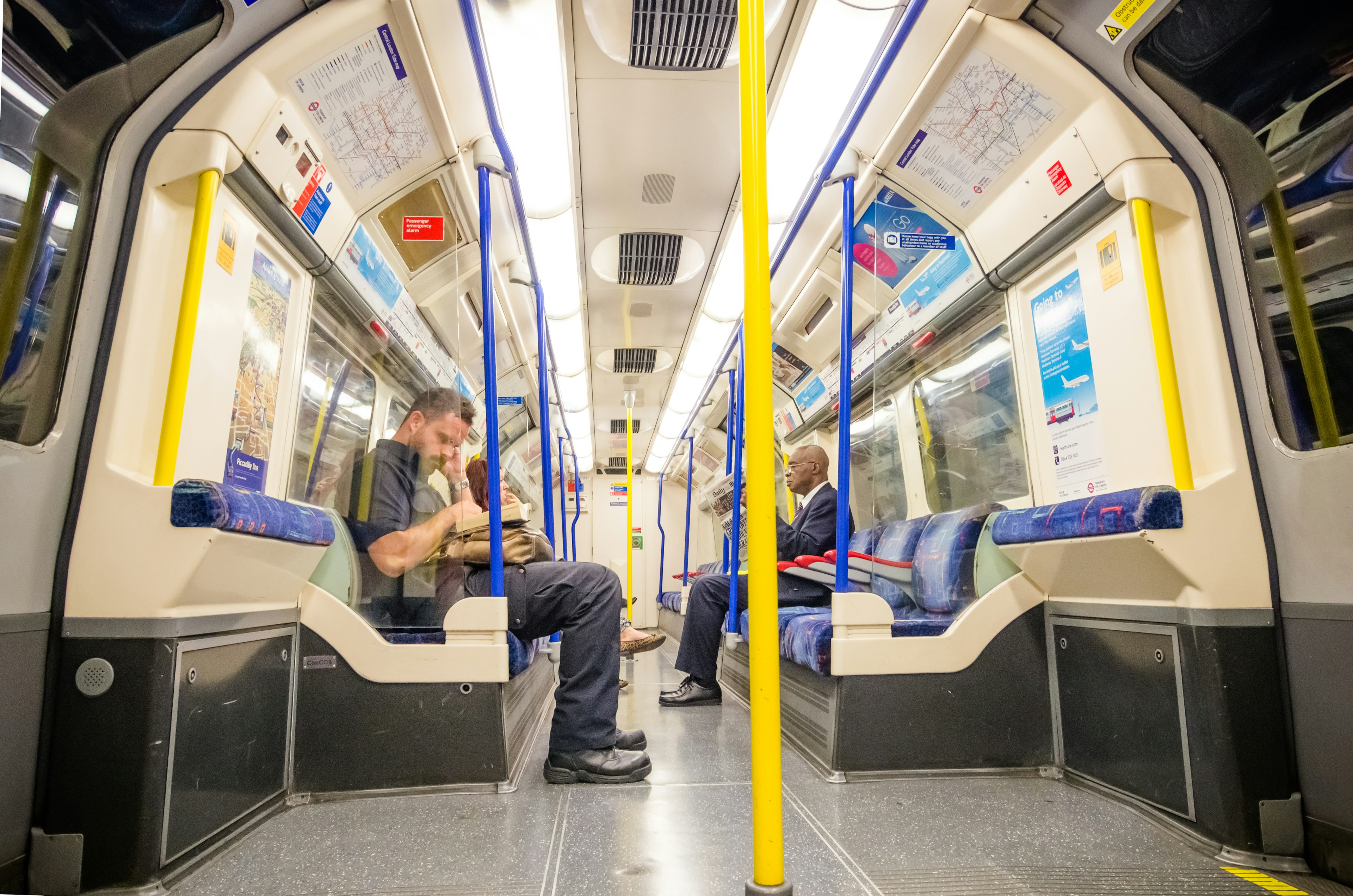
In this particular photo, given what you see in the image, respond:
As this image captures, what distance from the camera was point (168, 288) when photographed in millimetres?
2055

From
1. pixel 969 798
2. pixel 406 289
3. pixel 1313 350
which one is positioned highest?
pixel 406 289

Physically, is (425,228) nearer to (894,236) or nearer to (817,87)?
(817,87)

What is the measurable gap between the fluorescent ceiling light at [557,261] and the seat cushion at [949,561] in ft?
7.83

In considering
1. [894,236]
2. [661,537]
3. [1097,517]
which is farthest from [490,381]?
[661,537]

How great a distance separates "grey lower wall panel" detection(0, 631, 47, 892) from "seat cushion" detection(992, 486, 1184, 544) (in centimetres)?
302

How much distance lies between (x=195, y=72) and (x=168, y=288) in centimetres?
64

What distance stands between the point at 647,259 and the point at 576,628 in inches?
124

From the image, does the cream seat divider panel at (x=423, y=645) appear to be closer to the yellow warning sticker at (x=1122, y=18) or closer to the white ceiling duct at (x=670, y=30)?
the white ceiling duct at (x=670, y=30)

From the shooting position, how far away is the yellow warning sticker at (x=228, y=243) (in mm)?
2219

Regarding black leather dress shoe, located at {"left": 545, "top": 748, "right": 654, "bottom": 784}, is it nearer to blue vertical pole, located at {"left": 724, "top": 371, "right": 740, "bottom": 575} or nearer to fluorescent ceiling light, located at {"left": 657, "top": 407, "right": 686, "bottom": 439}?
blue vertical pole, located at {"left": 724, "top": 371, "right": 740, "bottom": 575}

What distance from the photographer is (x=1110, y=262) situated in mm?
2621

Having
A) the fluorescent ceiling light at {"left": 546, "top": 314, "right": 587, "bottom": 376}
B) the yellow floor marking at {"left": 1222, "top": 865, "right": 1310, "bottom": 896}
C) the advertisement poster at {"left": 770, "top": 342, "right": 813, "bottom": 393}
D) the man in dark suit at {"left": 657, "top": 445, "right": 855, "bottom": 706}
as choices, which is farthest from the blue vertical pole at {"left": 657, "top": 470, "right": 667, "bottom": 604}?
the yellow floor marking at {"left": 1222, "top": 865, "right": 1310, "bottom": 896}

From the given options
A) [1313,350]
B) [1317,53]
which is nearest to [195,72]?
[1317,53]

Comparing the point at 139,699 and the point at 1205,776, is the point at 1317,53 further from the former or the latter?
the point at 139,699
